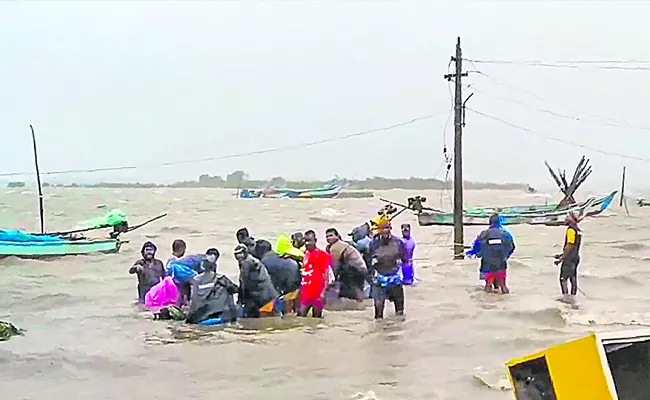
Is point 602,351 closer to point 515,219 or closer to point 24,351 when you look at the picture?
point 24,351

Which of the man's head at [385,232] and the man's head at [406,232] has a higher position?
the man's head at [385,232]

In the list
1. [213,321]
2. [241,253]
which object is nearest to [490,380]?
[241,253]

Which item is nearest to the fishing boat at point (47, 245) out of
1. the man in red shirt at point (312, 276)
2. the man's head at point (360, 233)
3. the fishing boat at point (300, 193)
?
the man's head at point (360, 233)

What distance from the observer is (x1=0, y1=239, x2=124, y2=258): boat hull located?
25.3 metres

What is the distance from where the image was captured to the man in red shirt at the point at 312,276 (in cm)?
1183

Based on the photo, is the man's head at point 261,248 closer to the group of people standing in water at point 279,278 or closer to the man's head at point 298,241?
the group of people standing in water at point 279,278

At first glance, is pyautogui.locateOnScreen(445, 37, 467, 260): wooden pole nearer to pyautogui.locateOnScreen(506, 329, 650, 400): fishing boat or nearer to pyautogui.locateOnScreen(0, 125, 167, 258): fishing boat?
pyautogui.locateOnScreen(0, 125, 167, 258): fishing boat

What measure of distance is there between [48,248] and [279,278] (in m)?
15.1

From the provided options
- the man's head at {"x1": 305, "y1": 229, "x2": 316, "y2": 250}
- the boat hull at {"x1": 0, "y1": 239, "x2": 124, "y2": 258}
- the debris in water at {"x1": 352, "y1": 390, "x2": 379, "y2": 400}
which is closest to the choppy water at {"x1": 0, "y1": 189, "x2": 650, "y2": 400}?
the debris in water at {"x1": 352, "y1": 390, "x2": 379, "y2": 400}

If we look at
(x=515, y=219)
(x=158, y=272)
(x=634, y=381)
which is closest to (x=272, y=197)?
(x=515, y=219)

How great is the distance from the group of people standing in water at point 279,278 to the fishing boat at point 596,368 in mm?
7306

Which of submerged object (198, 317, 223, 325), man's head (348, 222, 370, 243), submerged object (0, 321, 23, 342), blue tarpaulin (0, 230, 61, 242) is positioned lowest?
submerged object (0, 321, 23, 342)

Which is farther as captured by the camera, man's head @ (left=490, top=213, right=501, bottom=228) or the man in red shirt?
man's head @ (left=490, top=213, right=501, bottom=228)

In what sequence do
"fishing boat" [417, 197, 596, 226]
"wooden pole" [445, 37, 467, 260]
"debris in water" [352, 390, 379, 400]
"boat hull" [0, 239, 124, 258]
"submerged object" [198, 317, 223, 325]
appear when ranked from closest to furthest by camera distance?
"debris in water" [352, 390, 379, 400] < "submerged object" [198, 317, 223, 325] < "wooden pole" [445, 37, 467, 260] < "boat hull" [0, 239, 124, 258] < "fishing boat" [417, 197, 596, 226]
